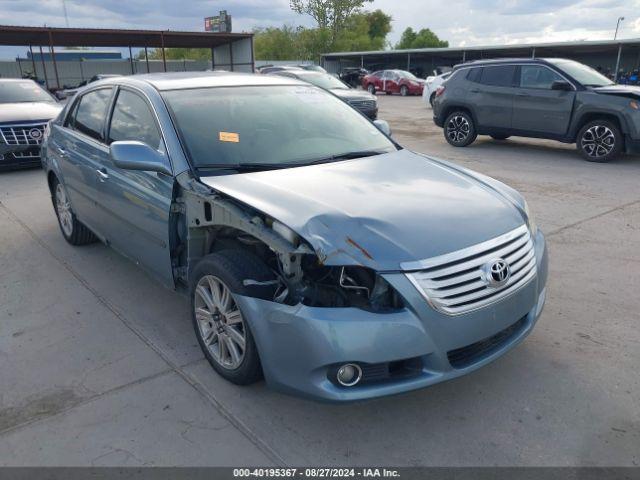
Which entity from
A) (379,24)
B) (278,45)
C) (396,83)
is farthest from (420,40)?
(396,83)

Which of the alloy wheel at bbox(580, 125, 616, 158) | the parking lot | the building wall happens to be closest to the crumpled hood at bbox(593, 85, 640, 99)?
the alloy wheel at bbox(580, 125, 616, 158)

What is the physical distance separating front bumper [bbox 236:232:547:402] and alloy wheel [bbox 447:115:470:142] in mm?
9151

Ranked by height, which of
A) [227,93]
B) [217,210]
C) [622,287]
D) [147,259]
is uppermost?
[227,93]

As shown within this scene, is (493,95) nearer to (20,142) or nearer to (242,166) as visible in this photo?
(242,166)

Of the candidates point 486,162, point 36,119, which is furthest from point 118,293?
point 486,162

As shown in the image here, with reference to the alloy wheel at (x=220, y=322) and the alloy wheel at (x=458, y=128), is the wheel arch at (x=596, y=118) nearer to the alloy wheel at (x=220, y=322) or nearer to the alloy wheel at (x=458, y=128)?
the alloy wheel at (x=458, y=128)

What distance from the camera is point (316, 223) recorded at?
8.32 ft

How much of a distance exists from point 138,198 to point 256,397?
5.22ft

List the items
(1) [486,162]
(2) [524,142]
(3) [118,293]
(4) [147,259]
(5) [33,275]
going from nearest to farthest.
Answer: (4) [147,259] → (3) [118,293] → (5) [33,275] → (1) [486,162] → (2) [524,142]

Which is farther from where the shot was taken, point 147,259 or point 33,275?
point 33,275

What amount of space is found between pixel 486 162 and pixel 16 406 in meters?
8.59

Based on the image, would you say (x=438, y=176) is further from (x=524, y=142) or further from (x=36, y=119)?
(x=524, y=142)

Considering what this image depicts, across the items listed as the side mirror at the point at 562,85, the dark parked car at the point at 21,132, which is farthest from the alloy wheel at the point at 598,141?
the dark parked car at the point at 21,132

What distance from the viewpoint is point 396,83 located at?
95.7ft
